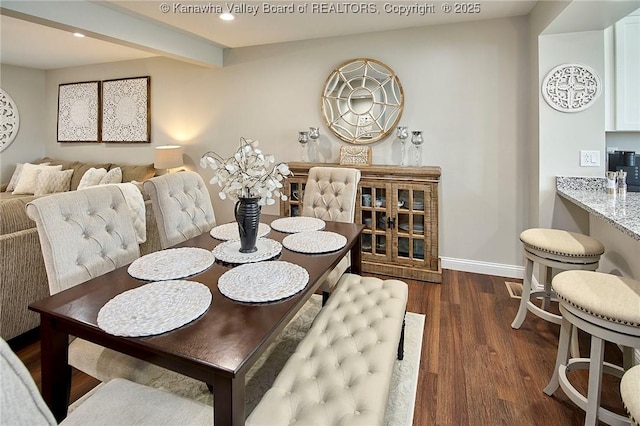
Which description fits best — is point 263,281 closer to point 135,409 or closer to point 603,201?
point 135,409

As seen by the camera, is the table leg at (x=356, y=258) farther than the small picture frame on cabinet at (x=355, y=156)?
No

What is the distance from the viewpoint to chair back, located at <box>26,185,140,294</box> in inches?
56.1

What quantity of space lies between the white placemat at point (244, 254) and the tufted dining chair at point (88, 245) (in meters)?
0.48

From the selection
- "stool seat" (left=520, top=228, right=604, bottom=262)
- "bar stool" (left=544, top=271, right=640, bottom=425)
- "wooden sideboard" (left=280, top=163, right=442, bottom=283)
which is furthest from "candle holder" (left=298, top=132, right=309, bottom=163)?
"bar stool" (left=544, top=271, right=640, bottom=425)

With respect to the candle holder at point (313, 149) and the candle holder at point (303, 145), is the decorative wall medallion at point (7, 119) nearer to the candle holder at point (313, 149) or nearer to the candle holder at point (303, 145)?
the candle holder at point (303, 145)

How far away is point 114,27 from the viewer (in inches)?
116

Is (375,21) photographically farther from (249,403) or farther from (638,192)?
(249,403)

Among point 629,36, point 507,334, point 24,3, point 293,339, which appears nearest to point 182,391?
point 293,339

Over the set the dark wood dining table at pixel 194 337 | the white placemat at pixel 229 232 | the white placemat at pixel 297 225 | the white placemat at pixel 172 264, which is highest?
the white placemat at pixel 297 225

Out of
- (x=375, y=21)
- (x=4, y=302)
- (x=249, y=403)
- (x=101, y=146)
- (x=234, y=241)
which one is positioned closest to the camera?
(x=249, y=403)

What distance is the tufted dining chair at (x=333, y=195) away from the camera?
99.3 inches

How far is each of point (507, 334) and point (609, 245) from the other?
0.89 metres

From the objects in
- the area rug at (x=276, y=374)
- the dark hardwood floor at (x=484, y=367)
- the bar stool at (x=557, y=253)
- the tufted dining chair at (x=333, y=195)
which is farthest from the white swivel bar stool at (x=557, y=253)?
the tufted dining chair at (x=333, y=195)

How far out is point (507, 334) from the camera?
7.61ft
